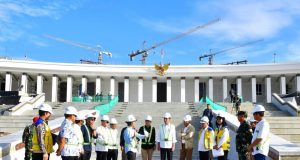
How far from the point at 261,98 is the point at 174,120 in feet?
90.7

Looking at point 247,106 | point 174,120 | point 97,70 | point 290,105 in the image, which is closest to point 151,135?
point 174,120

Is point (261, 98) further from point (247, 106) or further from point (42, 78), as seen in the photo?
point (42, 78)

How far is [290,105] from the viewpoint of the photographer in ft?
80.7

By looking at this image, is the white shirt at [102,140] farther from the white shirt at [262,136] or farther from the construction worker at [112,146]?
the white shirt at [262,136]

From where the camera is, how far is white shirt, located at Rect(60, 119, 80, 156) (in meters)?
7.36

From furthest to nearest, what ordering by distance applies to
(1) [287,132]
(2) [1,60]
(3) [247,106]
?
(2) [1,60] < (3) [247,106] < (1) [287,132]

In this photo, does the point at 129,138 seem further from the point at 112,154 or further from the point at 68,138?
the point at 68,138

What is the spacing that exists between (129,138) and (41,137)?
3.49m

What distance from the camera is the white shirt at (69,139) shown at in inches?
290

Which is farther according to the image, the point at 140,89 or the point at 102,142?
the point at 140,89

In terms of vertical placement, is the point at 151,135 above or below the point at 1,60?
below

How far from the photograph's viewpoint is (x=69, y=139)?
7488mm

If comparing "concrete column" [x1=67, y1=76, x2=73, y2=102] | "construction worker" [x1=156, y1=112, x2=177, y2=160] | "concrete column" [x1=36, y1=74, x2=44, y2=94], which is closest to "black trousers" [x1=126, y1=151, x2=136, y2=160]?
"construction worker" [x1=156, y1=112, x2=177, y2=160]

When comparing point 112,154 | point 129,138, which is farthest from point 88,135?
point 129,138
